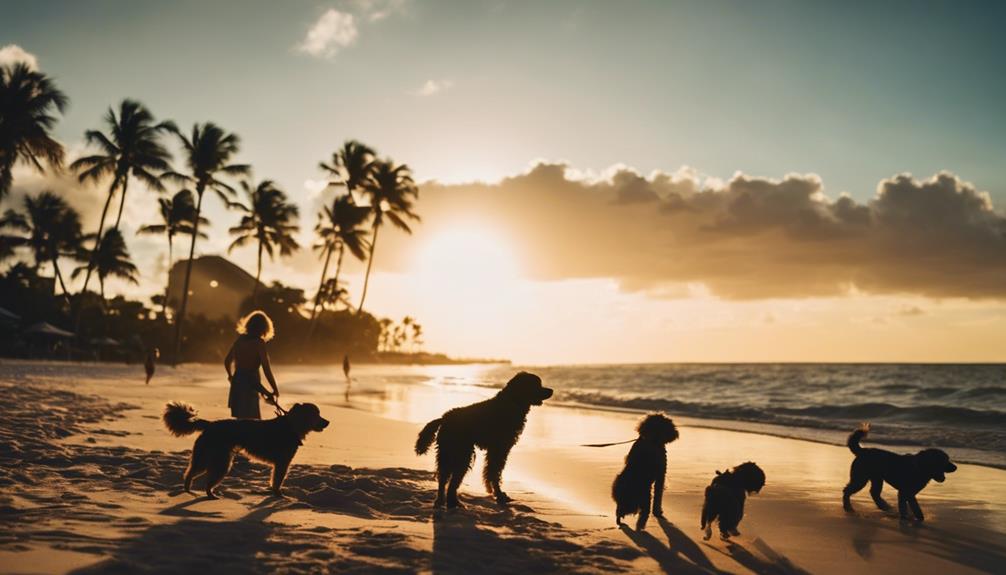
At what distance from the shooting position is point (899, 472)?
6785 mm

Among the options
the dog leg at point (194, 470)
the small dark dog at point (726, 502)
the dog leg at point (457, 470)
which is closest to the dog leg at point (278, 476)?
the dog leg at point (194, 470)

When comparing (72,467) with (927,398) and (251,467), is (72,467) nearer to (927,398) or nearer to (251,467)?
(251,467)

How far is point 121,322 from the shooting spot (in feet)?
187

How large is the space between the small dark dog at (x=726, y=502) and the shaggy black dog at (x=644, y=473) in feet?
1.64

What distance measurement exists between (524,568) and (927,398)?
3035 cm

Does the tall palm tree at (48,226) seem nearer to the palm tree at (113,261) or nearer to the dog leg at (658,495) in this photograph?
the palm tree at (113,261)

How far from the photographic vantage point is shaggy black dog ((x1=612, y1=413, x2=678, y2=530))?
5816mm

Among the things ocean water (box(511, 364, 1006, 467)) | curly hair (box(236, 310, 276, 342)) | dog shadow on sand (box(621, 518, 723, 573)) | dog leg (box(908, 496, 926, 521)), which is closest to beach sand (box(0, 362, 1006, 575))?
dog shadow on sand (box(621, 518, 723, 573))

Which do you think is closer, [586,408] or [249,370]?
[249,370]

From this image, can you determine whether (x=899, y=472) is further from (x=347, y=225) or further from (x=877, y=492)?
(x=347, y=225)

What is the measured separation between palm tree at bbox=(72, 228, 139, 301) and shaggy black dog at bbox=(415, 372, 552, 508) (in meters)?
52.2

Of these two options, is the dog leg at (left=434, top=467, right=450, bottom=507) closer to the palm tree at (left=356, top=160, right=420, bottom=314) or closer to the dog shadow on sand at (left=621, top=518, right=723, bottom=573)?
the dog shadow on sand at (left=621, top=518, right=723, bottom=573)

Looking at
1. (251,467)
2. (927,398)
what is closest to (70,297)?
(251,467)

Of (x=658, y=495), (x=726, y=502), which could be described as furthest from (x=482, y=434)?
(x=726, y=502)
